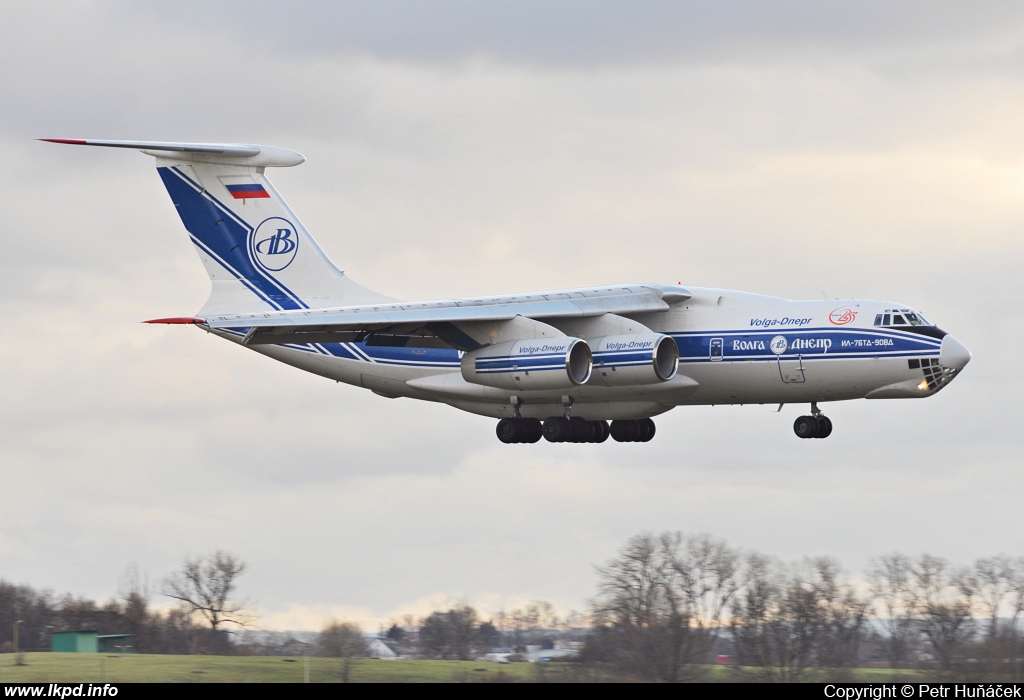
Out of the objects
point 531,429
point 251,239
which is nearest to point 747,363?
point 531,429

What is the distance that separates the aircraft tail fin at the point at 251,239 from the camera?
1048 inches

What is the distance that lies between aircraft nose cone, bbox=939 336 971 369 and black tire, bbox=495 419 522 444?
6.39 m

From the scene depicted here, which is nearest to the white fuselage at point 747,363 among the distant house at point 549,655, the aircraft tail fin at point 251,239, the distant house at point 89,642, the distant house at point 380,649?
the aircraft tail fin at point 251,239

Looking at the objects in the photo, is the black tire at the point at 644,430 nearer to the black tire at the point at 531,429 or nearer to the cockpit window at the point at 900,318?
the black tire at the point at 531,429

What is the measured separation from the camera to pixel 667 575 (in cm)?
2231

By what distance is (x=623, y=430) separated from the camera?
83.2 feet

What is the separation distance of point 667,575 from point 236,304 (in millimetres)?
8705

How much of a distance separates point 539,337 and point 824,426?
431cm

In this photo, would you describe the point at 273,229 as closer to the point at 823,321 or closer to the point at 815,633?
the point at 823,321

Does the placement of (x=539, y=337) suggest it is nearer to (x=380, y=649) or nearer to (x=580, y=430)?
(x=580, y=430)

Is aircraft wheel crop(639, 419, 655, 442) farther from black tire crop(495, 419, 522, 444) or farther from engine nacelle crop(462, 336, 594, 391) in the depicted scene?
engine nacelle crop(462, 336, 594, 391)
